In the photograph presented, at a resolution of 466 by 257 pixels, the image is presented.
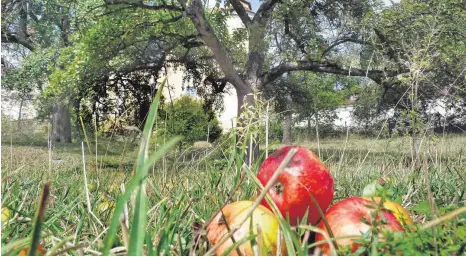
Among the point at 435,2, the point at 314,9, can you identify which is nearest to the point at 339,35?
the point at 314,9

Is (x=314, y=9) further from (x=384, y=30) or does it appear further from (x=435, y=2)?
(x=435, y=2)

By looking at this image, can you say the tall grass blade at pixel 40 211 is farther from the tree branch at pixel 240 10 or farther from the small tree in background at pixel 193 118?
the small tree in background at pixel 193 118

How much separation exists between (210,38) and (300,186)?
28.2ft

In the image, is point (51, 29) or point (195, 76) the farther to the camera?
point (51, 29)

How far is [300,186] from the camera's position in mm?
807

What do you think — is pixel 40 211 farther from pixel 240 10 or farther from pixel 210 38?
pixel 240 10

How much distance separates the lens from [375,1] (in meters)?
10.1

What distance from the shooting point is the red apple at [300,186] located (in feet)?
2.66

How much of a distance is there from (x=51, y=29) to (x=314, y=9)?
9.18 meters

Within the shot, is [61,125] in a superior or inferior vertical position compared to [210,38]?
inferior

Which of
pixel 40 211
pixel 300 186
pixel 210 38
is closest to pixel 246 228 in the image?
pixel 300 186

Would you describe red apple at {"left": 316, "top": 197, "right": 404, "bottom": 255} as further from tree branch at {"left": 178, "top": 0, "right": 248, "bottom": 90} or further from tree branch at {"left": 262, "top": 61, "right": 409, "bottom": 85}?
tree branch at {"left": 262, "top": 61, "right": 409, "bottom": 85}

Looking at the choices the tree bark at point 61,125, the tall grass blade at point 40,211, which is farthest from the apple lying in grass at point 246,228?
the tree bark at point 61,125

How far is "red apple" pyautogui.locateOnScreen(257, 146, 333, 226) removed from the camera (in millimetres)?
811
